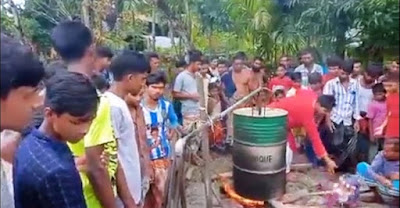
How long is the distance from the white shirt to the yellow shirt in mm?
77

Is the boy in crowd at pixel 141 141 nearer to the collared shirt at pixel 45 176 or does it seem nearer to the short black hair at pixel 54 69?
the short black hair at pixel 54 69

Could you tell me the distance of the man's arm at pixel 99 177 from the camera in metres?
2.42

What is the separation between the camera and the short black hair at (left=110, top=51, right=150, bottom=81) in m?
2.92

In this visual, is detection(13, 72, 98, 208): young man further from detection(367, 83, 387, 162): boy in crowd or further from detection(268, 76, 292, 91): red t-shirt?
detection(268, 76, 292, 91): red t-shirt

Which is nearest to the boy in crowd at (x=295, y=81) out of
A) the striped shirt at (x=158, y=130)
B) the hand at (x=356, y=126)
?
the hand at (x=356, y=126)

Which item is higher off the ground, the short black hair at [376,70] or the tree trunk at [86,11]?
the tree trunk at [86,11]

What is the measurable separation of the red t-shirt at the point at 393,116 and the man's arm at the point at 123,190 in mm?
1887

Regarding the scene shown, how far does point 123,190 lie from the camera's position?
8.95 feet

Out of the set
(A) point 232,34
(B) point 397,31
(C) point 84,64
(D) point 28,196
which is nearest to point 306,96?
(C) point 84,64

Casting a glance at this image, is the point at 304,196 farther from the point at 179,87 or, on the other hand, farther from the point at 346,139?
the point at 179,87

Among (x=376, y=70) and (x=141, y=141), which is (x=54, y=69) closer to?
(x=141, y=141)

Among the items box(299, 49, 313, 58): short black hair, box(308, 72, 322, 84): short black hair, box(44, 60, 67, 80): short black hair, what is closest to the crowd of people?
box(44, 60, 67, 80): short black hair

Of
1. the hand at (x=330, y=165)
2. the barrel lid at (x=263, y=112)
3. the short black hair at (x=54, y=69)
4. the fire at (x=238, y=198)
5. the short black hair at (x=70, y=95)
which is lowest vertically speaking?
the fire at (x=238, y=198)

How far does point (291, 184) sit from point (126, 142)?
380 cm
